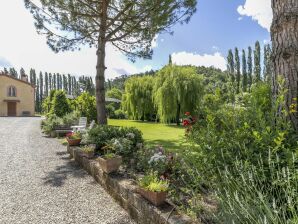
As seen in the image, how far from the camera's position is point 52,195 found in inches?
156

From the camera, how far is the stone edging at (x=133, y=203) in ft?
8.13

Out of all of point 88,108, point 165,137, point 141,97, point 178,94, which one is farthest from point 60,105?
point 165,137

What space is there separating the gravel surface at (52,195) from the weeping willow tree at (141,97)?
15299 mm

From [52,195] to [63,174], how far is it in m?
1.23

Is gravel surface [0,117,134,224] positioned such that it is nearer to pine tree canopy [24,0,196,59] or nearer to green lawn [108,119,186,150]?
green lawn [108,119,186,150]

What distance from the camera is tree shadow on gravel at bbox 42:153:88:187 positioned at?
15.1ft

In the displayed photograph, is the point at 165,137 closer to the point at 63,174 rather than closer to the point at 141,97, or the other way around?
the point at 63,174

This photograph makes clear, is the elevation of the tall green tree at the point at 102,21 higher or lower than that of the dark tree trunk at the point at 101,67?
higher

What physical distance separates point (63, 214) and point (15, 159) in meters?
4.17

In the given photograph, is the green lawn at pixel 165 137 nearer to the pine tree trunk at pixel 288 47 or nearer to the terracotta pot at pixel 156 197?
the terracotta pot at pixel 156 197

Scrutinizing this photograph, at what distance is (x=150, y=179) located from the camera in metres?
3.08

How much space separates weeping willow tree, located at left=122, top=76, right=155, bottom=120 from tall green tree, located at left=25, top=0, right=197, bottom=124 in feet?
37.6

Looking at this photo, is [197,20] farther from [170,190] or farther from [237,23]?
[170,190]

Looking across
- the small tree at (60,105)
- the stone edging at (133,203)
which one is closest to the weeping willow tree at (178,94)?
the small tree at (60,105)
